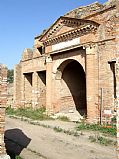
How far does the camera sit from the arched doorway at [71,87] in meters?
18.6

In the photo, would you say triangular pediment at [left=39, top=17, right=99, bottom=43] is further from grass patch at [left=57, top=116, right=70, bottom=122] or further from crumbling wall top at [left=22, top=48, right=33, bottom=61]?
grass patch at [left=57, top=116, right=70, bottom=122]

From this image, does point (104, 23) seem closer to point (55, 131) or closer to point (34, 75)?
point (55, 131)

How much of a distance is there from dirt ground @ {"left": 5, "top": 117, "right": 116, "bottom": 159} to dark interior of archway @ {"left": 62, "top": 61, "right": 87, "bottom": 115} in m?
→ 7.65

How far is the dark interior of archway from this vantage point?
63.5 ft

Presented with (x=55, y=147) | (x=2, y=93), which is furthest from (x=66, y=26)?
(x=2, y=93)

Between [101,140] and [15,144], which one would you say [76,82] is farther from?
[15,144]

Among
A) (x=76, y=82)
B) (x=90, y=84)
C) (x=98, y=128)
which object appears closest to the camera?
(x=98, y=128)

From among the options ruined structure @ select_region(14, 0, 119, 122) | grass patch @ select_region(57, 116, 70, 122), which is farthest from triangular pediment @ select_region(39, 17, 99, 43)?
grass patch @ select_region(57, 116, 70, 122)

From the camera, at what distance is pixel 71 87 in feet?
64.2

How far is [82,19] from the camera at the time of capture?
15.3 m

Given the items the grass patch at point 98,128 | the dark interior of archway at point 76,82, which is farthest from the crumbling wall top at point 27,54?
the grass patch at point 98,128

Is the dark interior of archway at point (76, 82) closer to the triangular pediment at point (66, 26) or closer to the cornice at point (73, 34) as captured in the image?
the cornice at point (73, 34)

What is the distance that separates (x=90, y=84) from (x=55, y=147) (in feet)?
20.2

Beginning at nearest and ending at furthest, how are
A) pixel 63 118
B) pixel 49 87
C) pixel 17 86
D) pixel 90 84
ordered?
pixel 90 84 → pixel 63 118 → pixel 49 87 → pixel 17 86
